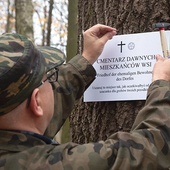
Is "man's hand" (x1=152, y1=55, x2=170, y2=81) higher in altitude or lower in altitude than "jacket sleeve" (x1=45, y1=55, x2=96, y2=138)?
higher

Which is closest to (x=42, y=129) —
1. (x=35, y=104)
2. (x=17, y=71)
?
(x=35, y=104)

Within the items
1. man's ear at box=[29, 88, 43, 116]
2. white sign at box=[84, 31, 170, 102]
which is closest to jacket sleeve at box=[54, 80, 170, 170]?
man's ear at box=[29, 88, 43, 116]

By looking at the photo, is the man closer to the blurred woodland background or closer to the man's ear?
the man's ear

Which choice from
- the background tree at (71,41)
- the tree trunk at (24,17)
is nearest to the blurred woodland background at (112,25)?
the background tree at (71,41)

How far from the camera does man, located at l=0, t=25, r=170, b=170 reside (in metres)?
1.35

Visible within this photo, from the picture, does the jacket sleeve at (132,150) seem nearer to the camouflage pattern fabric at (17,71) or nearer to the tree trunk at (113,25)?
the camouflage pattern fabric at (17,71)

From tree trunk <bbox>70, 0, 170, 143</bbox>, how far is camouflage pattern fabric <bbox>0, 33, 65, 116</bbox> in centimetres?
61

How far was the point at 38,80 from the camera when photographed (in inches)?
57.2

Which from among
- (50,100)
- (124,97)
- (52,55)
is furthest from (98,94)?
(50,100)

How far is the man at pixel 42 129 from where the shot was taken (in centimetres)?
135

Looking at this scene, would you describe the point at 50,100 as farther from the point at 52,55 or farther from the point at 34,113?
A: the point at 52,55

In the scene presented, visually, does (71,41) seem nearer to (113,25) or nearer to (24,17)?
(24,17)

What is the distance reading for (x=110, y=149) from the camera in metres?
1.36

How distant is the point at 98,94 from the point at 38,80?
576mm
